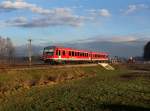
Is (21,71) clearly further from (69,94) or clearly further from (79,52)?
(79,52)

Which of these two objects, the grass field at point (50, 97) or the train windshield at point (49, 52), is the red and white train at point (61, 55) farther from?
the grass field at point (50, 97)

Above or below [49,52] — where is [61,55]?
below

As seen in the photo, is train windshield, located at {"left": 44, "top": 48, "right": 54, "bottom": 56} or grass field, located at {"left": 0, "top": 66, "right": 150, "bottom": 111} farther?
train windshield, located at {"left": 44, "top": 48, "right": 54, "bottom": 56}

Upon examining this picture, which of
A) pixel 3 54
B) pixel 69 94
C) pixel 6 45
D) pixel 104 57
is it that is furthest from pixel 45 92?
pixel 6 45

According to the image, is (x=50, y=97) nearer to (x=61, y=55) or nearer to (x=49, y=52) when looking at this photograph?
(x=61, y=55)

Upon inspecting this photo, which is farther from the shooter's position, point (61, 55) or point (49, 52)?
point (49, 52)

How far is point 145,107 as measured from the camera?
79.3ft

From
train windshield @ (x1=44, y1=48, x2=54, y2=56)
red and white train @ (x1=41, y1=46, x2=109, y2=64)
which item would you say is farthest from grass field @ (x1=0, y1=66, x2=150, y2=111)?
train windshield @ (x1=44, y1=48, x2=54, y2=56)

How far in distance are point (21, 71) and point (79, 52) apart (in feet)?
111

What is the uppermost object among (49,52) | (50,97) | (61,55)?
(49,52)

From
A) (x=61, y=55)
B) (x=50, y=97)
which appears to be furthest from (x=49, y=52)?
(x=50, y=97)

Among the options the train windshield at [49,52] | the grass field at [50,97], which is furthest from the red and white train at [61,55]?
the grass field at [50,97]

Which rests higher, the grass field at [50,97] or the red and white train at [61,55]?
the red and white train at [61,55]

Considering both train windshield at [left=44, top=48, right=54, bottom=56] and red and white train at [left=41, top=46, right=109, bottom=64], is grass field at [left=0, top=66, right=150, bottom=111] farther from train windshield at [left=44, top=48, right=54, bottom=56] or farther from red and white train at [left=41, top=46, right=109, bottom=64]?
train windshield at [left=44, top=48, right=54, bottom=56]
